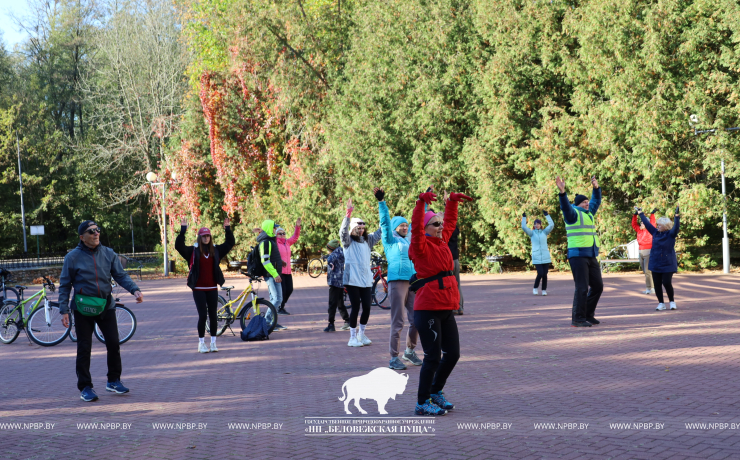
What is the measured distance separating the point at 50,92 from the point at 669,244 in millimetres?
48879

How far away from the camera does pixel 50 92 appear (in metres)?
49.0

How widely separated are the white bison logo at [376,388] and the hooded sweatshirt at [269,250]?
559 cm

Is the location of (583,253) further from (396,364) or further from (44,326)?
(44,326)

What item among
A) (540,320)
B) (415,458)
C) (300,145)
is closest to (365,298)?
(540,320)

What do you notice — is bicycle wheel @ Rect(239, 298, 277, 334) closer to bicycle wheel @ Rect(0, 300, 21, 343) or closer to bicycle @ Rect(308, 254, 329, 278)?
bicycle wheel @ Rect(0, 300, 21, 343)

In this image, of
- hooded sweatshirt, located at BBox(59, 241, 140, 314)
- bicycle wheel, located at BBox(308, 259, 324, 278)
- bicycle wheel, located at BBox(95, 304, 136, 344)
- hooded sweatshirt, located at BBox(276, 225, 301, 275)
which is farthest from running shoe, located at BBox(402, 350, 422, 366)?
bicycle wheel, located at BBox(308, 259, 324, 278)

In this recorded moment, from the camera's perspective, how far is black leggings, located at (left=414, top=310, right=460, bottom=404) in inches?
210

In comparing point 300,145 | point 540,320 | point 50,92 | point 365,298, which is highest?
point 50,92

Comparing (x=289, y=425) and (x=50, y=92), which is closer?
(x=289, y=425)

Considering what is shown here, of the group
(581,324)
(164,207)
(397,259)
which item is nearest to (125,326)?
(397,259)

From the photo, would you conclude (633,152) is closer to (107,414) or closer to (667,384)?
(667,384)

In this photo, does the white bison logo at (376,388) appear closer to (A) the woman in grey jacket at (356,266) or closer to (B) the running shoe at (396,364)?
(B) the running shoe at (396,364)

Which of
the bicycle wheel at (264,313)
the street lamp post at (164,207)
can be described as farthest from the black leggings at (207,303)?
the street lamp post at (164,207)

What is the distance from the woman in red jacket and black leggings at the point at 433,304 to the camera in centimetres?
535
